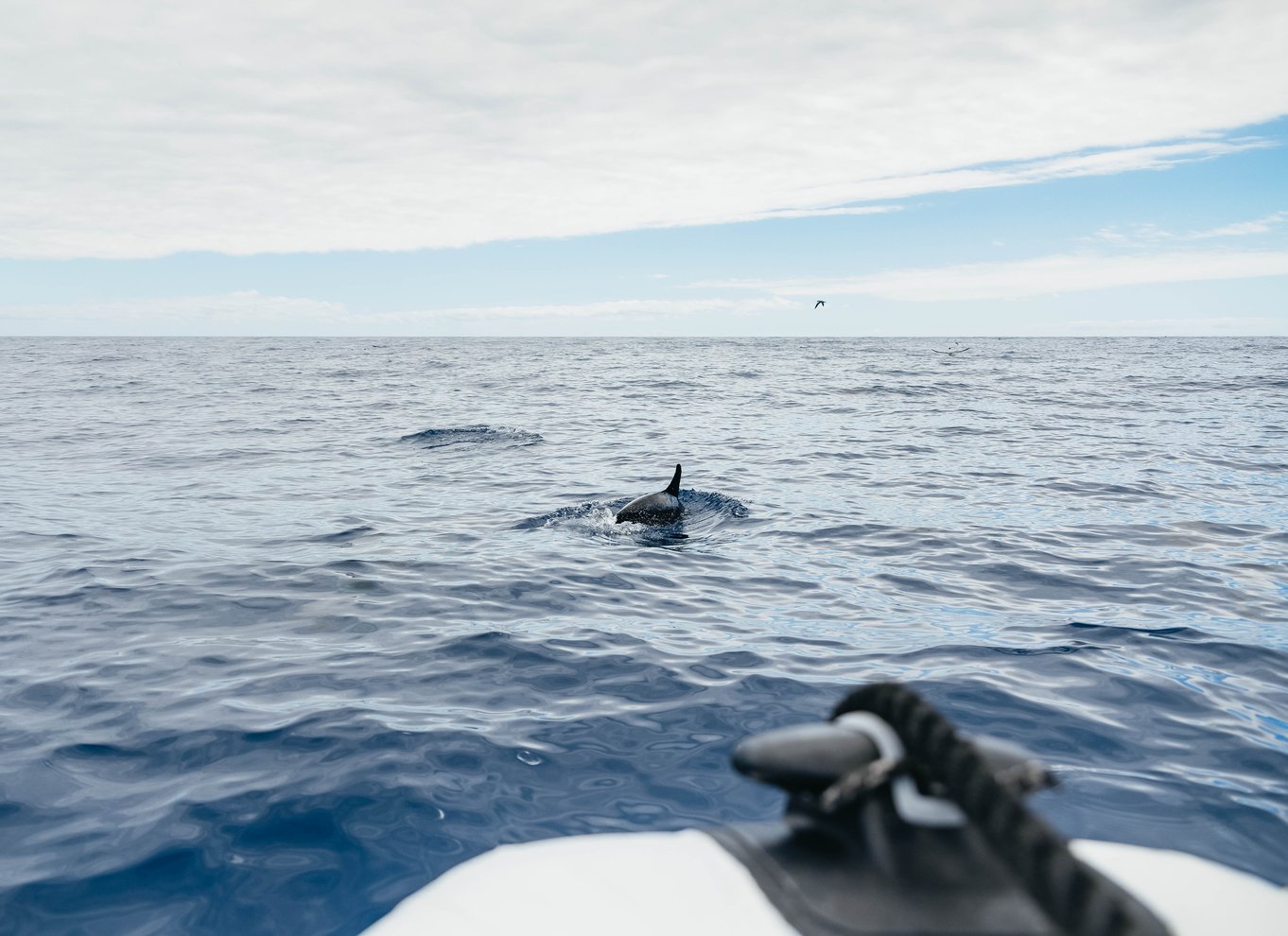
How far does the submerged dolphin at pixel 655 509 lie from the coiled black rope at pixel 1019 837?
10.7 meters

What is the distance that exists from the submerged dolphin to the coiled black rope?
35.2 feet

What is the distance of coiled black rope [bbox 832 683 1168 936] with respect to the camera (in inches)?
66.6

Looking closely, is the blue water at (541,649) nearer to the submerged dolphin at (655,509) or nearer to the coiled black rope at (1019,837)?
the submerged dolphin at (655,509)

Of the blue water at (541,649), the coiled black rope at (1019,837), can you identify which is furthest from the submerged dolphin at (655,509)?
the coiled black rope at (1019,837)

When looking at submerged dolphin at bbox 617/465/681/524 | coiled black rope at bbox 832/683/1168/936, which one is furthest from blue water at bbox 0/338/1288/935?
coiled black rope at bbox 832/683/1168/936

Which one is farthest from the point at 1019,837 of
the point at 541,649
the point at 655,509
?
the point at 655,509

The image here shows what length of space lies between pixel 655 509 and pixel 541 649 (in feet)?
18.0

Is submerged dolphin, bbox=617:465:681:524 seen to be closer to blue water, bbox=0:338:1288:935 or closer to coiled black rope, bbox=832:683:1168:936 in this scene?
blue water, bbox=0:338:1288:935

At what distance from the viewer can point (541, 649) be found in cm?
772

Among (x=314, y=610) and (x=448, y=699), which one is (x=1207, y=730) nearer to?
(x=448, y=699)

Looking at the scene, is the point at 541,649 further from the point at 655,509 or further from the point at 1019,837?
the point at 1019,837

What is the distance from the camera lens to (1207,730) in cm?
606

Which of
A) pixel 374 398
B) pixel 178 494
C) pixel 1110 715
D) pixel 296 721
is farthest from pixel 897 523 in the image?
pixel 374 398

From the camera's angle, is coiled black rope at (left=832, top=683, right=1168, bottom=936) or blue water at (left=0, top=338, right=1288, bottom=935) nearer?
coiled black rope at (left=832, top=683, right=1168, bottom=936)
